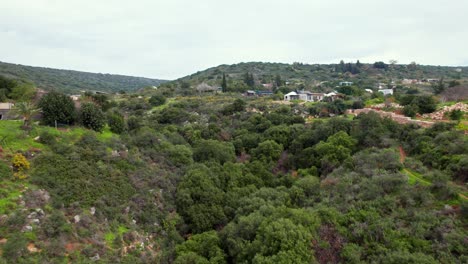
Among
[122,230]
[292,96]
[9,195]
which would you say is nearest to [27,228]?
[9,195]

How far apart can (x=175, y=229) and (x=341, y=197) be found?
1247cm

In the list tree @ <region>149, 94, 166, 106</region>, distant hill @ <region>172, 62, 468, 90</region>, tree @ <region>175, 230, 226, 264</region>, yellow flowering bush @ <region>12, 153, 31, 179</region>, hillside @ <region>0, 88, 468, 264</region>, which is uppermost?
distant hill @ <region>172, 62, 468, 90</region>

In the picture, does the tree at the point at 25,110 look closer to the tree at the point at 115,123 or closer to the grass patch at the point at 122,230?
the tree at the point at 115,123

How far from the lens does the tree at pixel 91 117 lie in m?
27.5

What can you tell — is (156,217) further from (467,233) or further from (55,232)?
(467,233)

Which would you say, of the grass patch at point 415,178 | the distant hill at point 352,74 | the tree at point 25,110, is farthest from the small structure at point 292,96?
the tree at point 25,110

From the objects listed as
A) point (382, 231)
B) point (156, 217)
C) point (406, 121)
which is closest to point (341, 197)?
point (382, 231)

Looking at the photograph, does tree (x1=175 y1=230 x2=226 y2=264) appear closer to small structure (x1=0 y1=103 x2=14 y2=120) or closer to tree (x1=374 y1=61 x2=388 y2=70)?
small structure (x1=0 y1=103 x2=14 y2=120)

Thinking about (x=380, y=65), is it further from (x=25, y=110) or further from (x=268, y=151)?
(x=25, y=110)

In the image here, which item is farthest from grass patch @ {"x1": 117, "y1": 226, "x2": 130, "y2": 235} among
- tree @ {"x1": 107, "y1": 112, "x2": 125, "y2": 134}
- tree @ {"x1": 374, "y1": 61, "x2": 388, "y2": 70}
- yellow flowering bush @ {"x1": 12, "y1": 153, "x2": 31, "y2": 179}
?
tree @ {"x1": 374, "y1": 61, "x2": 388, "y2": 70}

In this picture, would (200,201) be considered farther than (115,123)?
No

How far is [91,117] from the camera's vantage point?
27594 millimetres

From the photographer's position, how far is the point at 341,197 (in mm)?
21531

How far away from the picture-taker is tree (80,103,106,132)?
2750cm
